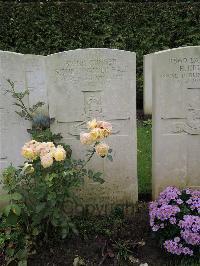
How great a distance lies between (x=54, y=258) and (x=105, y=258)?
1.36 feet

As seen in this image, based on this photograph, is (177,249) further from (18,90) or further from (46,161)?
(18,90)

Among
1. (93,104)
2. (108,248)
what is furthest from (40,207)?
(93,104)

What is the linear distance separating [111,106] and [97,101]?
14 cm

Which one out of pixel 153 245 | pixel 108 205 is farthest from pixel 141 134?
pixel 153 245

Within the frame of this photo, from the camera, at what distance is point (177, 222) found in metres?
3.49

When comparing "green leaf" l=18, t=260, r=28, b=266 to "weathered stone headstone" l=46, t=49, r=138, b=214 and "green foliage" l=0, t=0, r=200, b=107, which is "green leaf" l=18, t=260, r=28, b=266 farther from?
"green foliage" l=0, t=0, r=200, b=107

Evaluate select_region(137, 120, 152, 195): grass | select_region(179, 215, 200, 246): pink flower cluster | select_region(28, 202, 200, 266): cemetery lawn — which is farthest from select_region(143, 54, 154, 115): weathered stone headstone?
select_region(179, 215, 200, 246): pink flower cluster

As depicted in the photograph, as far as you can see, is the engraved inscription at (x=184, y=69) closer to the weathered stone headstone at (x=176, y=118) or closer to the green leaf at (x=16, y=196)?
the weathered stone headstone at (x=176, y=118)

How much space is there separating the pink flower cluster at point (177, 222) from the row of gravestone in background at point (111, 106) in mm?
539

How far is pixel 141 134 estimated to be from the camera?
7.08 m

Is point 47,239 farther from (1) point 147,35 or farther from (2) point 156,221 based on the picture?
(1) point 147,35

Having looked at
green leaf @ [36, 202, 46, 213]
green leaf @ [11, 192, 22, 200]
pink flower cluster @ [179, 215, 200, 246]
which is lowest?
pink flower cluster @ [179, 215, 200, 246]

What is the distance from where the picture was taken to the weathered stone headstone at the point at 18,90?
387 cm

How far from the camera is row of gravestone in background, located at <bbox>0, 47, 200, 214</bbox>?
12.7 feet
